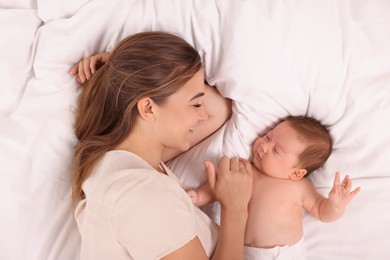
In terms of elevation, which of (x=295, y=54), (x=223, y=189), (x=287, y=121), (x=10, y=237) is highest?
(x=295, y=54)

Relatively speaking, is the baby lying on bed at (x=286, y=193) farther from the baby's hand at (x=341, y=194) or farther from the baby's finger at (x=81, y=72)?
the baby's finger at (x=81, y=72)

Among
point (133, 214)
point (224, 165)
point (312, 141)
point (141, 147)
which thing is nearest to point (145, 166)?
point (141, 147)

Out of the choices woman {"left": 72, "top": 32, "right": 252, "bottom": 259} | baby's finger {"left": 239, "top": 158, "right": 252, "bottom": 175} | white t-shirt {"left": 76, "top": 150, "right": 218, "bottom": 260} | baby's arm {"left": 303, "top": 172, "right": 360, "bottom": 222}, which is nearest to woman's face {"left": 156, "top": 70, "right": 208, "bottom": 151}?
woman {"left": 72, "top": 32, "right": 252, "bottom": 259}

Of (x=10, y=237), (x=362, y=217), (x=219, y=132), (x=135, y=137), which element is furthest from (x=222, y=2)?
(x=10, y=237)

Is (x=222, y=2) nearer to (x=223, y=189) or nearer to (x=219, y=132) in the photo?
(x=219, y=132)

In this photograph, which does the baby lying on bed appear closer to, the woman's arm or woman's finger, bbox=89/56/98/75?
the woman's arm

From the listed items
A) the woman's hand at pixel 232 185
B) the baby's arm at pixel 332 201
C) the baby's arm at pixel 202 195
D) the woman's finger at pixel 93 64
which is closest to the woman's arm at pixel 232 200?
the woman's hand at pixel 232 185

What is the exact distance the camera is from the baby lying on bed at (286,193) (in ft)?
4.49

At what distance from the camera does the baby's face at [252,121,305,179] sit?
4.50 feet

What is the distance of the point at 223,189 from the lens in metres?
1.32

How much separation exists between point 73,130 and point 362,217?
0.90 meters

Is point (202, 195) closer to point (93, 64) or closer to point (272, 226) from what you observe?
point (272, 226)

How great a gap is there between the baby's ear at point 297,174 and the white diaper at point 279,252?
183 mm

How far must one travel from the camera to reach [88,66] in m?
1.40
